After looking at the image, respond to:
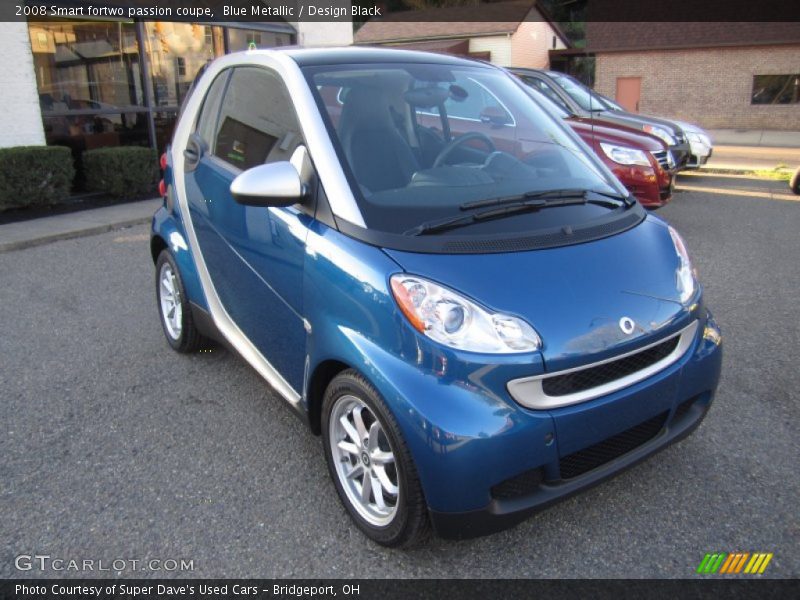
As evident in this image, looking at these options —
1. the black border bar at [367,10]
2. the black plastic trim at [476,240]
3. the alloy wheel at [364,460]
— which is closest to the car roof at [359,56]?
the black plastic trim at [476,240]

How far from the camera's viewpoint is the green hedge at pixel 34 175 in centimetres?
801

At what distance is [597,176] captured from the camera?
120 inches

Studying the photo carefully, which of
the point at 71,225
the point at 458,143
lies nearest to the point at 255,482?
the point at 458,143

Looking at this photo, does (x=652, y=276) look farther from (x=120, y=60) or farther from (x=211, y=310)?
(x=120, y=60)

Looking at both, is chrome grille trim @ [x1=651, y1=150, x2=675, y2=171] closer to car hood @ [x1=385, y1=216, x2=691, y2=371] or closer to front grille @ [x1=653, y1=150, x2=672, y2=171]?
front grille @ [x1=653, y1=150, x2=672, y2=171]

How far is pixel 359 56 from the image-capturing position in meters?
3.04

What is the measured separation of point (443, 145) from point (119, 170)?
765 centimetres

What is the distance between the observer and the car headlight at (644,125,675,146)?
9212 millimetres

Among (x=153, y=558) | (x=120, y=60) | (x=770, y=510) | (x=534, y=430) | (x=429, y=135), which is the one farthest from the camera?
(x=120, y=60)

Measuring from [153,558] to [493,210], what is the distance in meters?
1.83

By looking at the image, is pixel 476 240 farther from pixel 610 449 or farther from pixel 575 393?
pixel 610 449

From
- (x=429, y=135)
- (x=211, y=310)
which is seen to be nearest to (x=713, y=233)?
(x=429, y=135)

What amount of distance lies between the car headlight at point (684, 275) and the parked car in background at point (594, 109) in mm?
6379

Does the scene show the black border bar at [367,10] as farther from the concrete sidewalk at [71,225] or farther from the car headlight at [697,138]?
the car headlight at [697,138]
